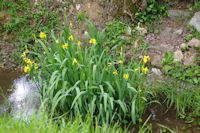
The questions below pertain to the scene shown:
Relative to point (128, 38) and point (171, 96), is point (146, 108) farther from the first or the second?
point (128, 38)

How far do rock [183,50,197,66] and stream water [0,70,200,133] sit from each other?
1.06 m

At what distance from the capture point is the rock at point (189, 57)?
13.0 feet

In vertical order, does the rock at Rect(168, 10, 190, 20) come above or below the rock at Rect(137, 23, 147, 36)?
above

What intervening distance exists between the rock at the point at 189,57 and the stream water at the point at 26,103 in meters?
1.06

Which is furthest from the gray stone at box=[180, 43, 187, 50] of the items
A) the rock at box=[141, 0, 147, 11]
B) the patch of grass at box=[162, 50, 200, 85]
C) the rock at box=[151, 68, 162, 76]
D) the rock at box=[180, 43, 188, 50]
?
the rock at box=[141, 0, 147, 11]

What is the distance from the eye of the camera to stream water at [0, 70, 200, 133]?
3117 mm

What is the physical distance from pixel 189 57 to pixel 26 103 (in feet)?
9.83

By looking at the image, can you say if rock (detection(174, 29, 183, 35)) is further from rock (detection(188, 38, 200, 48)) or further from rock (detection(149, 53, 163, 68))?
rock (detection(149, 53, 163, 68))

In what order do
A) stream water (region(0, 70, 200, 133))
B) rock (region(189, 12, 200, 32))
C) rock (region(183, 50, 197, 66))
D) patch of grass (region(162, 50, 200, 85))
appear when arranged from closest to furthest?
stream water (region(0, 70, 200, 133)) < patch of grass (region(162, 50, 200, 85)) < rock (region(183, 50, 197, 66)) < rock (region(189, 12, 200, 32))

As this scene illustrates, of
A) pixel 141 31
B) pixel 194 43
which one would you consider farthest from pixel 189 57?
pixel 141 31

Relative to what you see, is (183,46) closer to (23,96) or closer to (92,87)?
(92,87)

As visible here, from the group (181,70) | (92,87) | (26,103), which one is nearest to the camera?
(92,87)

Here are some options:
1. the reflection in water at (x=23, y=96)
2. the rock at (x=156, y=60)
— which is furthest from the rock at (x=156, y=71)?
the reflection in water at (x=23, y=96)

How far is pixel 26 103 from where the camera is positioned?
341 centimetres
